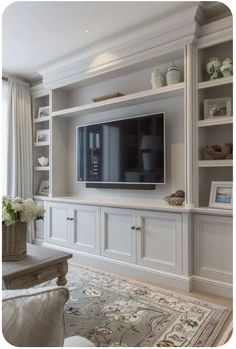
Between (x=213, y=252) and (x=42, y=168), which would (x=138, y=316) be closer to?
(x=213, y=252)

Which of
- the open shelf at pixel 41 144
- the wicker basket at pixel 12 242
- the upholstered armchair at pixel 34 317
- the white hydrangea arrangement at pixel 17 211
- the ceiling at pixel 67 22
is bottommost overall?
the wicker basket at pixel 12 242

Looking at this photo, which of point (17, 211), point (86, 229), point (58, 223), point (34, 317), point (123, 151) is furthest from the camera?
point (58, 223)

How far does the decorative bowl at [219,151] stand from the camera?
2.56 m

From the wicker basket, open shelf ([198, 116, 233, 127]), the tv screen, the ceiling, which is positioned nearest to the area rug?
the wicker basket

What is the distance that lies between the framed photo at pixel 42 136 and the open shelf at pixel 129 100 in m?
0.46

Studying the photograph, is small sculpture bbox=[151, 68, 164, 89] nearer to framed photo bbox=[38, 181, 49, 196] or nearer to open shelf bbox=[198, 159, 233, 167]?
open shelf bbox=[198, 159, 233, 167]

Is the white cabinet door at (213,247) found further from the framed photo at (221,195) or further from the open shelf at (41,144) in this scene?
the open shelf at (41,144)

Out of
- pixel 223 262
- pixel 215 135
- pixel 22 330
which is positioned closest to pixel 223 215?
pixel 223 262

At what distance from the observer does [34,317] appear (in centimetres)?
70

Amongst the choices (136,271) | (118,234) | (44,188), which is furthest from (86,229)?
(44,188)

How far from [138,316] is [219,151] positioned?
1.60 metres

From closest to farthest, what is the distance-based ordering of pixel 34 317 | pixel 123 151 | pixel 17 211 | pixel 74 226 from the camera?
pixel 34 317 < pixel 17 211 < pixel 123 151 < pixel 74 226

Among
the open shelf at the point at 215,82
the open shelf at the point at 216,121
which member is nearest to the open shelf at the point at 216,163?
the open shelf at the point at 216,121

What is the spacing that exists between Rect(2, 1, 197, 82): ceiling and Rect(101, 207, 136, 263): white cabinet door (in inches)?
76.6
